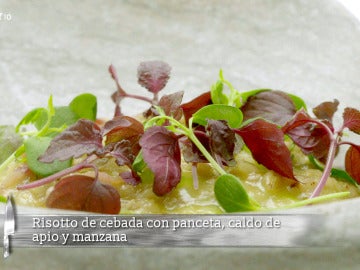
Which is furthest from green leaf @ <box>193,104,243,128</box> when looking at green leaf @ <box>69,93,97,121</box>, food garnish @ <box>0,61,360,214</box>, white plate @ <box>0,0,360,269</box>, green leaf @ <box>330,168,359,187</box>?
white plate @ <box>0,0,360,269</box>

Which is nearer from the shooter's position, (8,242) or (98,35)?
(8,242)

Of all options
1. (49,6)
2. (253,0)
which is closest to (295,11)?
(253,0)

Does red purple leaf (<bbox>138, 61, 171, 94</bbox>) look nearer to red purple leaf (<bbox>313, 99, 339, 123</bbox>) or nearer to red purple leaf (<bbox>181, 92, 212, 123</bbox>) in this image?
red purple leaf (<bbox>181, 92, 212, 123</bbox>)

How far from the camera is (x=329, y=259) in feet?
3.23

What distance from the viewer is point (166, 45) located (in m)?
2.31

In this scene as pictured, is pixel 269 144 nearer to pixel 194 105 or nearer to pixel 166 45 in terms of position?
pixel 194 105

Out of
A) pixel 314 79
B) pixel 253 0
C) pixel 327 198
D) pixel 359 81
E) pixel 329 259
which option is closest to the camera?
pixel 329 259

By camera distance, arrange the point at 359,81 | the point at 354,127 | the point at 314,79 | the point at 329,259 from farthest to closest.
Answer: the point at 314,79 → the point at 359,81 → the point at 354,127 → the point at 329,259

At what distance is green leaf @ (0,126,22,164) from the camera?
152 centimetres

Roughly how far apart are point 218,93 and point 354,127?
0.28 m

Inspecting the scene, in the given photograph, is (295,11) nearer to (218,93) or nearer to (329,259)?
(218,93)

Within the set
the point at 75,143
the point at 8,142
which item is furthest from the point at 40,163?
the point at 8,142

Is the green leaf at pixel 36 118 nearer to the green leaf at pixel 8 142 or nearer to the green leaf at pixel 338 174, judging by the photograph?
the green leaf at pixel 8 142

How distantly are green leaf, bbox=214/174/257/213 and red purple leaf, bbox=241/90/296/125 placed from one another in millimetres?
330
